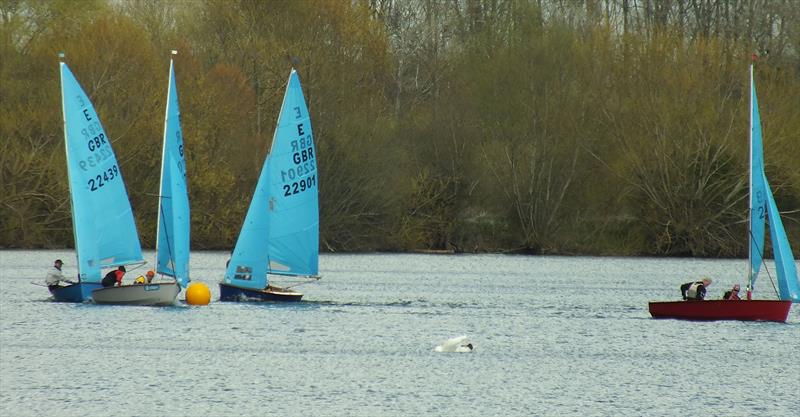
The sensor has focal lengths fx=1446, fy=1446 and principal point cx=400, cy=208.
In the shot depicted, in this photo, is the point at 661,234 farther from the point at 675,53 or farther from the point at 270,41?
the point at 270,41

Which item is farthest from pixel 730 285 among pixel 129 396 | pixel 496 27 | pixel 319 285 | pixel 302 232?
pixel 129 396

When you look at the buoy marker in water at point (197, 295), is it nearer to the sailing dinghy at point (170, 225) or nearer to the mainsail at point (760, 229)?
the sailing dinghy at point (170, 225)

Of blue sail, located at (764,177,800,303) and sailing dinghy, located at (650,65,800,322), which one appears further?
sailing dinghy, located at (650,65,800,322)

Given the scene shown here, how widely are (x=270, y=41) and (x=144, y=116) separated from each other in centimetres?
700

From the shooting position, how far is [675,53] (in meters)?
65.3

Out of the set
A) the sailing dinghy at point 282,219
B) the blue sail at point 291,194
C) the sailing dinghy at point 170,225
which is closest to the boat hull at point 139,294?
the sailing dinghy at point 170,225

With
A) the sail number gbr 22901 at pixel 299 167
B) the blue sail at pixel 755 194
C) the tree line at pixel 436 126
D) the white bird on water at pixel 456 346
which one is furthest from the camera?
the tree line at pixel 436 126

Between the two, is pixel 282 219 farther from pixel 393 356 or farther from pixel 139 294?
pixel 393 356

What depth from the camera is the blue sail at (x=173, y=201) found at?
37.8 m

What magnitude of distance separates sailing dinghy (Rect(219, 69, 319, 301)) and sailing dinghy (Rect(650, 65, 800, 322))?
10.5m

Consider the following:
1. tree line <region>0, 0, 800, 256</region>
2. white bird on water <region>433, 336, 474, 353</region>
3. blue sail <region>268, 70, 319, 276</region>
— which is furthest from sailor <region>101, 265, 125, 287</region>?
tree line <region>0, 0, 800, 256</region>

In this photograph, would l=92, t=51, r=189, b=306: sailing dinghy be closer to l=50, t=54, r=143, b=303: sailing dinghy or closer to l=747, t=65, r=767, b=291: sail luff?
l=50, t=54, r=143, b=303: sailing dinghy

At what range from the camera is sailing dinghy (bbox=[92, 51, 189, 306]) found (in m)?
37.8

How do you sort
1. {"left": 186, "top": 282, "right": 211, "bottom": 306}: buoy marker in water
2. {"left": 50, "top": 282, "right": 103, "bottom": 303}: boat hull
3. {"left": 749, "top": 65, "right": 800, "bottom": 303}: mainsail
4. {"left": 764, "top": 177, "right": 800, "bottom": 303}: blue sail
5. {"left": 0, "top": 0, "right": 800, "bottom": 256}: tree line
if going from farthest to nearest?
{"left": 0, "top": 0, "right": 800, "bottom": 256}: tree line → {"left": 186, "top": 282, "right": 211, "bottom": 306}: buoy marker in water → {"left": 50, "top": 282, "right": 103, "bottom": 303}: boat hull → {"left": 749, "top": 65, "right": 800, "bottom": 303}: mainsail → {"left": 764, "top": 177, "right": 800, "bottom": 303}: blue sail
